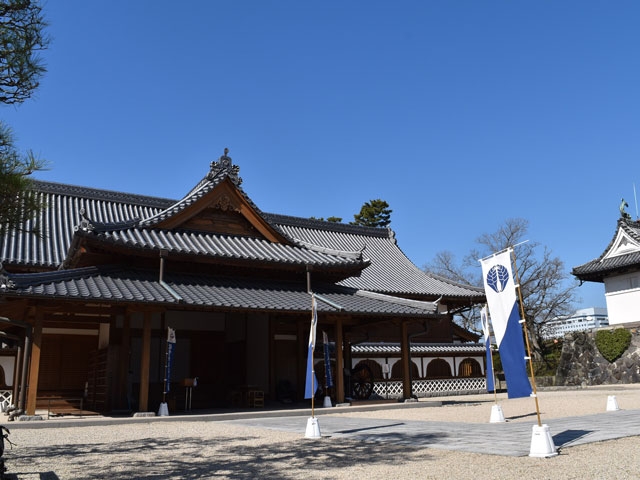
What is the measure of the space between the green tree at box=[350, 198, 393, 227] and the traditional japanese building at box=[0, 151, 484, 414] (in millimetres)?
36205

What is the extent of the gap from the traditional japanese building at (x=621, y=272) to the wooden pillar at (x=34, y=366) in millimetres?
30549

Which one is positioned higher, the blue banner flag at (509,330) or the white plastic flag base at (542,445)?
the blue banner flag at (509,330)

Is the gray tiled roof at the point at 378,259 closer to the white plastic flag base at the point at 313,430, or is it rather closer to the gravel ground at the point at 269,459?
the white plastic flag base at the point at 313,430

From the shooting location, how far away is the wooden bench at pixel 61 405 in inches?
647

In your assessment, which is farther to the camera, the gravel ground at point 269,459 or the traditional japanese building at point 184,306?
the traditional japanese building at point 184,306

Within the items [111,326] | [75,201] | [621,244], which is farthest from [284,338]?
[621,244]

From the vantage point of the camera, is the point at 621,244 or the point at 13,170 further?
the point at 621,244

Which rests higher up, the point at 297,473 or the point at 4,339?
the point at 4,339

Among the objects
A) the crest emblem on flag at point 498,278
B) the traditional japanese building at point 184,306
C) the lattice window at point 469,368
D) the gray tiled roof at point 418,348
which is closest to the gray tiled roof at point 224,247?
the traditional japanese building at point 184,306

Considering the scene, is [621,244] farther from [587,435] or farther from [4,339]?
[4,339]

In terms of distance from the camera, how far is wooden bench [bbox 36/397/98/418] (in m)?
16.4

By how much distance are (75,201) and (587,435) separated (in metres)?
23.1

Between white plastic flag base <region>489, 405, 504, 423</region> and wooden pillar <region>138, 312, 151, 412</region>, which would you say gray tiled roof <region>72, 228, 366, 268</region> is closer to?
wooden pillar <region>138, 312, 151, 412</region>

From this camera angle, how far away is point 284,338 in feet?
65.9
